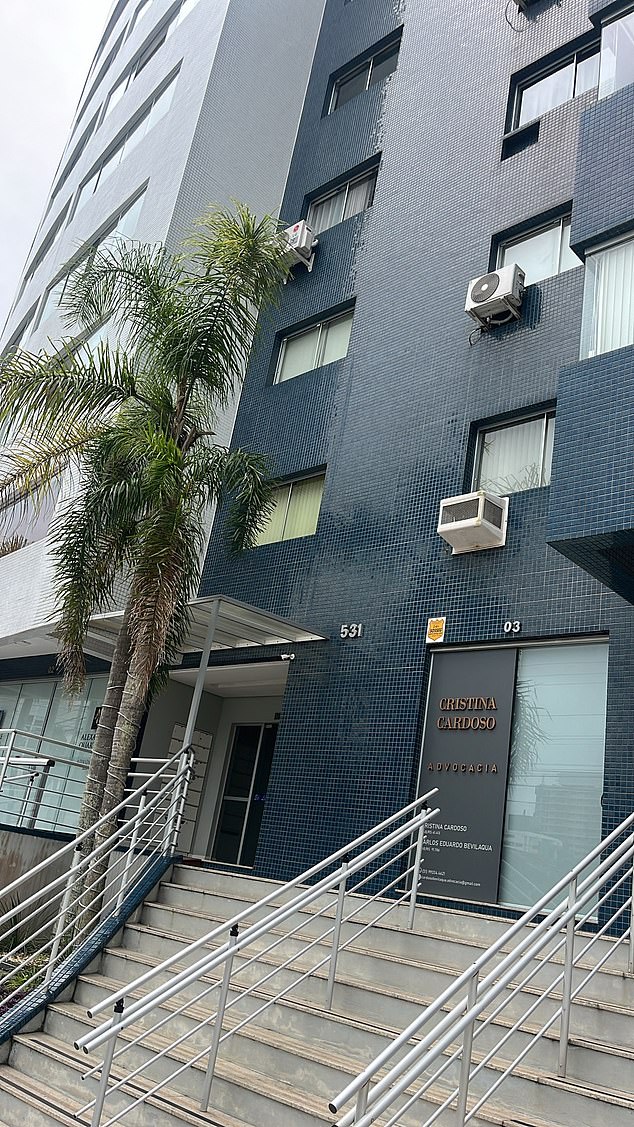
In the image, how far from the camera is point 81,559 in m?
9.77

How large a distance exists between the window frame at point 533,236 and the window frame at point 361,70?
16.5ft

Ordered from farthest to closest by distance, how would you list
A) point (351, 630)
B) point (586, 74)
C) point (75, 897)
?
point (586, 74) → point (351, 630) → point (75, 897)

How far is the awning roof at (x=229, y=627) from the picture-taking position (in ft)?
32.4

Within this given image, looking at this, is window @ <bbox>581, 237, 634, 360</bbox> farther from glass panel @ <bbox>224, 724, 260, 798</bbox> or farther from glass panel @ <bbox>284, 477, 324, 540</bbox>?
glass panel @ <bbox>224, 724, 260, 798</bbox>

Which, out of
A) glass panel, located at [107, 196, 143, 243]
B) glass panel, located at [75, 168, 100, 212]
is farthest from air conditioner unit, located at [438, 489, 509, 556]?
glass panel, located at [75, 168, 100, 212]

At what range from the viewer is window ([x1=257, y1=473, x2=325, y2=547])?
1190 cm

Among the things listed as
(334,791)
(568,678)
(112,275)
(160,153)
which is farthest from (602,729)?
(160,153)

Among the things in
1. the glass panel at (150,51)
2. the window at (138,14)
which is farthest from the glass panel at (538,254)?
the window at (138,14)

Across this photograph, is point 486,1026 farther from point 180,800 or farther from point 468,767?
point 180,800

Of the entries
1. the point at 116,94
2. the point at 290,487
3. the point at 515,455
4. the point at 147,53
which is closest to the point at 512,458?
the point at 515,455

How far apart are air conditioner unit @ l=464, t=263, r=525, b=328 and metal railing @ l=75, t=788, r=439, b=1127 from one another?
5387 millimetres

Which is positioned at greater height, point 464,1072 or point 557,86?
point 557,86

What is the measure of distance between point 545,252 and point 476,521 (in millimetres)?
3565

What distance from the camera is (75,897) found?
8570 mm
